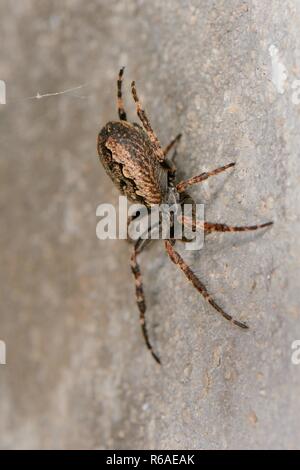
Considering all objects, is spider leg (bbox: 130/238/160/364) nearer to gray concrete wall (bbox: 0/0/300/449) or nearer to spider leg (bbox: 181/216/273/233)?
gray concrete wall (bbox: 0/0/300/449)

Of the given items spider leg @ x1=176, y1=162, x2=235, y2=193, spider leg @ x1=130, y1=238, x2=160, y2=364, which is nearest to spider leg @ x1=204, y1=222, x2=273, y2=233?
spider leg @ x1=176, y1=162, x2=235, y2=193

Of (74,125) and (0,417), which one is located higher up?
(74,125)

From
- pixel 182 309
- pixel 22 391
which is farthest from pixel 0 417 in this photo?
pixel 182 309

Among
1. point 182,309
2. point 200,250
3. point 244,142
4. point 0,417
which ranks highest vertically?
point 244,142

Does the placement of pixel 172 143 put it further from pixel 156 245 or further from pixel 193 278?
pixel 193 278

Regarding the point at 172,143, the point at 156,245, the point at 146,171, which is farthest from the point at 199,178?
the point at 156,245

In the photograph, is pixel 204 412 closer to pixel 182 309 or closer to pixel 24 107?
pixel 182 309

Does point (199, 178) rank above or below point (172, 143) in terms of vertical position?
below
